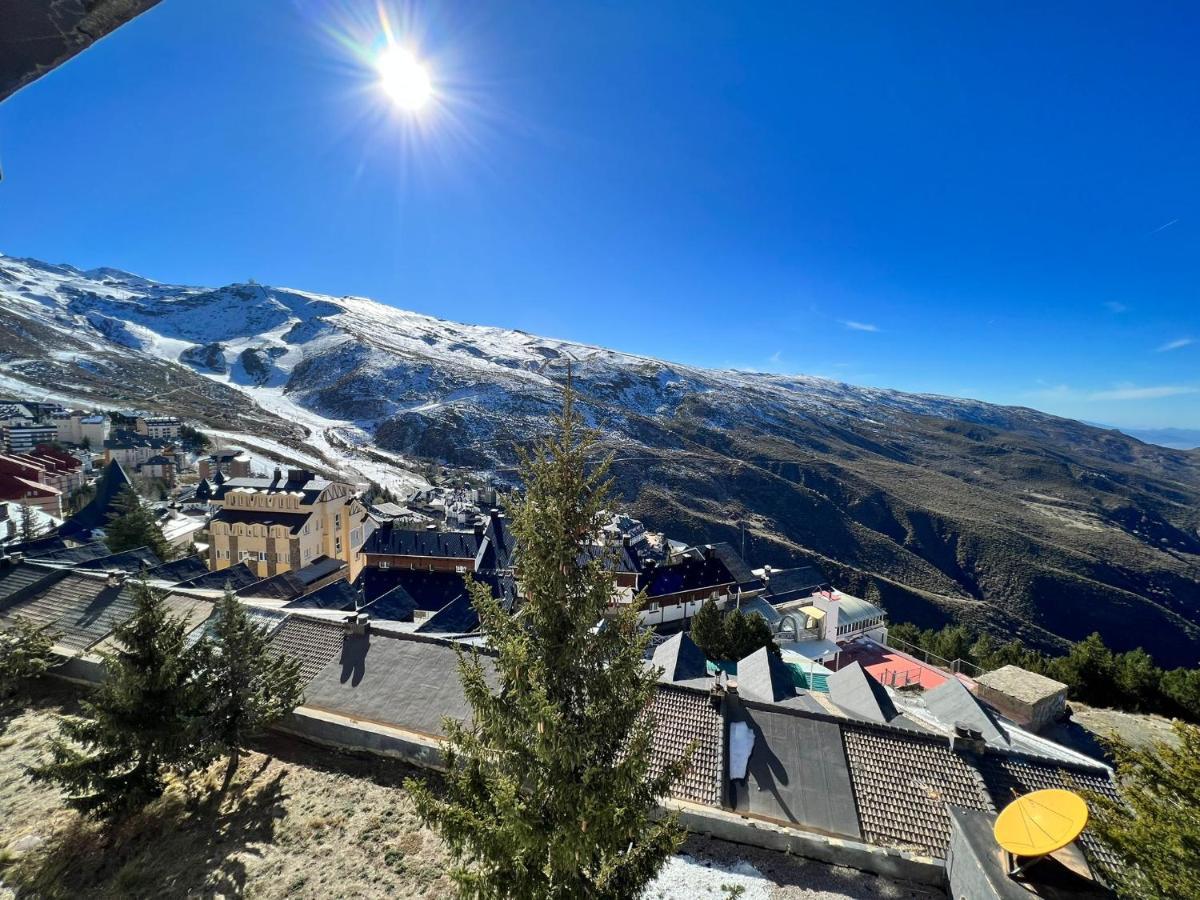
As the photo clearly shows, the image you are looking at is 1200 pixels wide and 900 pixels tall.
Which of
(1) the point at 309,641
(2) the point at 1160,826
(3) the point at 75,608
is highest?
(2) the point at 1160,826

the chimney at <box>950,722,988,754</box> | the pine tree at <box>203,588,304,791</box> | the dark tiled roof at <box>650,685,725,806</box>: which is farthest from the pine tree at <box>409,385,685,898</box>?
the chimney at <box>950,722,988,754</box>

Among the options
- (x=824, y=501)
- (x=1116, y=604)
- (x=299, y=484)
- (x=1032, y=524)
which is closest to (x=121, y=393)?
(x=299, y=484)

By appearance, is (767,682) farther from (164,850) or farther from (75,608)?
(75,608)

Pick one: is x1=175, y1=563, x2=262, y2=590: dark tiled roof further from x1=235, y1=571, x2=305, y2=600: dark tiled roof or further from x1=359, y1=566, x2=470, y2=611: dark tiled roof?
x1=359, y1=566, x2=470, y2=611: dark tiled roof

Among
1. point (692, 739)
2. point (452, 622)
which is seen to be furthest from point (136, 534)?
point (692, 739)

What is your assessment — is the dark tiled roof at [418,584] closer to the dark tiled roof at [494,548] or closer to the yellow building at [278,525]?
the dark tiled roof at [494,548]

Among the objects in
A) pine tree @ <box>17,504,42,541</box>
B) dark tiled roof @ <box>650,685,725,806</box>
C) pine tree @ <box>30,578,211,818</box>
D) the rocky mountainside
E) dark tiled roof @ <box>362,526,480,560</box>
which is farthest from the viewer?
the rocky mountainside
